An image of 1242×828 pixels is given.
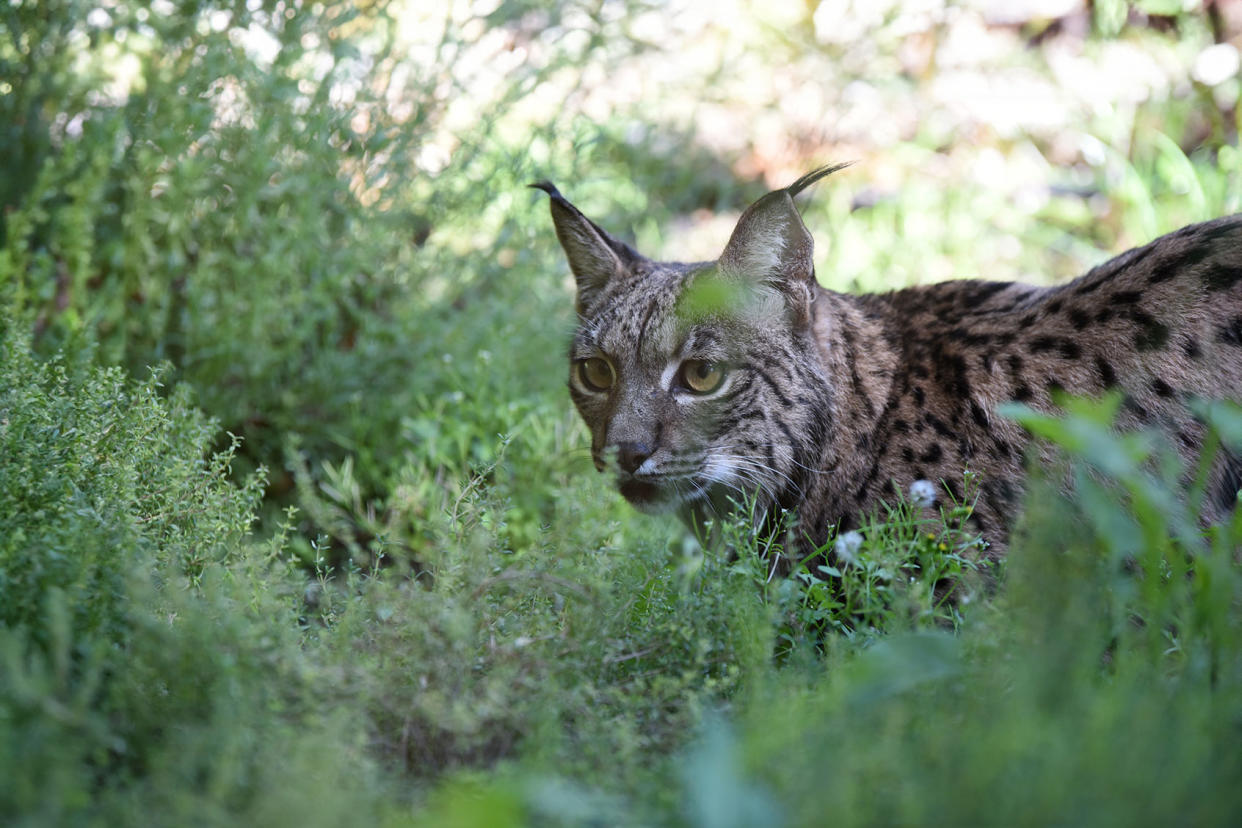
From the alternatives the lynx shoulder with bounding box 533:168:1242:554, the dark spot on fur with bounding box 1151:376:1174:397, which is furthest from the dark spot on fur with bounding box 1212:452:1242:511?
the dark spot on fur with bounding box 1151:376:1174:397

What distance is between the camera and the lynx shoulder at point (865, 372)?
10.6ft

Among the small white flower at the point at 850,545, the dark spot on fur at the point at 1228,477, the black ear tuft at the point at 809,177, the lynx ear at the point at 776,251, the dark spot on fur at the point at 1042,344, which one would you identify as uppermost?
the black ear tuft at the point at 809,177

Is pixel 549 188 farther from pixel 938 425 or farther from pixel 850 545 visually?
pixel 850 545

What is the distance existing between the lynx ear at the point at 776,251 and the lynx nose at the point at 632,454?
67cm

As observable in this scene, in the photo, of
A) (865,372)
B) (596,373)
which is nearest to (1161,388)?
(865,372)

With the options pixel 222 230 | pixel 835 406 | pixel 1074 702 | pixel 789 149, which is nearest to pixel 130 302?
pixel 222 230

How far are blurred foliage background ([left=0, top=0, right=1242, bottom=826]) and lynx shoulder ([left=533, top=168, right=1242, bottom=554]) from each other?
1.10ft

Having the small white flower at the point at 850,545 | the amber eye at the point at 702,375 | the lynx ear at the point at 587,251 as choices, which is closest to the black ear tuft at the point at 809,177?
the amber eye at the point at 702,375

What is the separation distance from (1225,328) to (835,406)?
3.88 feet

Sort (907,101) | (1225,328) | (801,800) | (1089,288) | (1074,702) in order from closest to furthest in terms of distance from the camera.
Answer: (801,800)
(1074,702)
(1225,328)
(1089,288)
(907,101)

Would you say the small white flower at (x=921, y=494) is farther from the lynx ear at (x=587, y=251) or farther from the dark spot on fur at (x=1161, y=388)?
the lynx ear at (x=587, y=251)

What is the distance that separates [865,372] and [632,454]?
34.6 inches

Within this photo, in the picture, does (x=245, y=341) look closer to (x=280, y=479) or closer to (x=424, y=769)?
(x=280, y=479)

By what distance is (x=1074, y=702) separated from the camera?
69.3 inches
